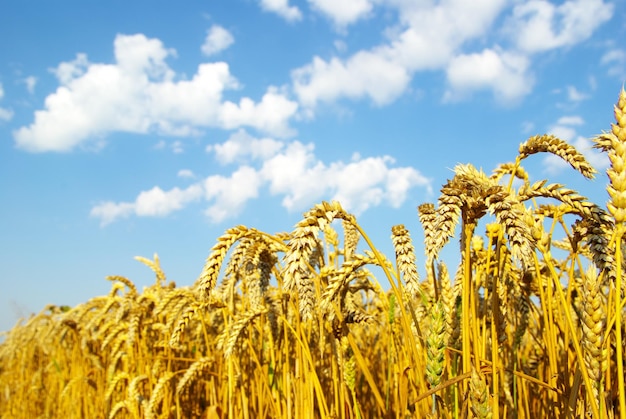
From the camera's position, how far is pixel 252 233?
204 centimetres

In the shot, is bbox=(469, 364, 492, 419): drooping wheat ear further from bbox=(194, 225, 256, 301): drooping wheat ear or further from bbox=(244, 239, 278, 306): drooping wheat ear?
bbox=(244, 239, 278, 306): drooping wheat ear

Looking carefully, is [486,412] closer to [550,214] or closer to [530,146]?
[530,146]

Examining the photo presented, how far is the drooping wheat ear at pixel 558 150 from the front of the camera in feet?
4.27

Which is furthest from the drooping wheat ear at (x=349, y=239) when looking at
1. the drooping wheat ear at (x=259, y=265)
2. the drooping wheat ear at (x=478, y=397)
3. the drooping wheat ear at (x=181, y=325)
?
the drooping wheat ear at (x=478, y=397)

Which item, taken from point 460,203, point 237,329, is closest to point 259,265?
point 237,329

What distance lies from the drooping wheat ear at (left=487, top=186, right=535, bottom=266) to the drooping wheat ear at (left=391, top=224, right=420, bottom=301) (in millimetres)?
388

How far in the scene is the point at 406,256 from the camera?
1639mm

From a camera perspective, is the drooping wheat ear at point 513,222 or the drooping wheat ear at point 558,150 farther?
the drooping wheat ear at point 558,150

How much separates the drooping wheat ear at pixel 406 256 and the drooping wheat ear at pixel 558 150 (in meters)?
0.44

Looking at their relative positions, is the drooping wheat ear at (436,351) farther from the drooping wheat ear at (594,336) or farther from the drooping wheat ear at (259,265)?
the drooping wheat ear at (259,265)

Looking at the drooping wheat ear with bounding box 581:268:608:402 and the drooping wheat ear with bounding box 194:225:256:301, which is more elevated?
the drooping wheat ear with bounding box 194:225:256:301

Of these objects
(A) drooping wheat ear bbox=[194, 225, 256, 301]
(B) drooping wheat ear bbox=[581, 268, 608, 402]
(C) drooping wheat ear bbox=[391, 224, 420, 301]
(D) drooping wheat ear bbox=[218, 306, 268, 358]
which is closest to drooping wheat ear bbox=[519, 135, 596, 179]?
(B) drooping wheat ear bbox=[581, 268, 608, 402]

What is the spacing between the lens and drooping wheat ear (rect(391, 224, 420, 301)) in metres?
1.55

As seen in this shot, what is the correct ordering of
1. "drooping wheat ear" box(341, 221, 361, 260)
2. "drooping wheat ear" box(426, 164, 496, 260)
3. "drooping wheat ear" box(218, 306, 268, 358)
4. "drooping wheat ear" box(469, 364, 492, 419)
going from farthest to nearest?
1. "drooping wheat ear" box(341, 221, 361, 260)
2. "drooping wheat ear" box(218, 306, 268, 358)
3. "drooping wheat ear" box(426, 164, 496, 260)
4. "drooping wheat ear" box(469, 364, 492, 419)
